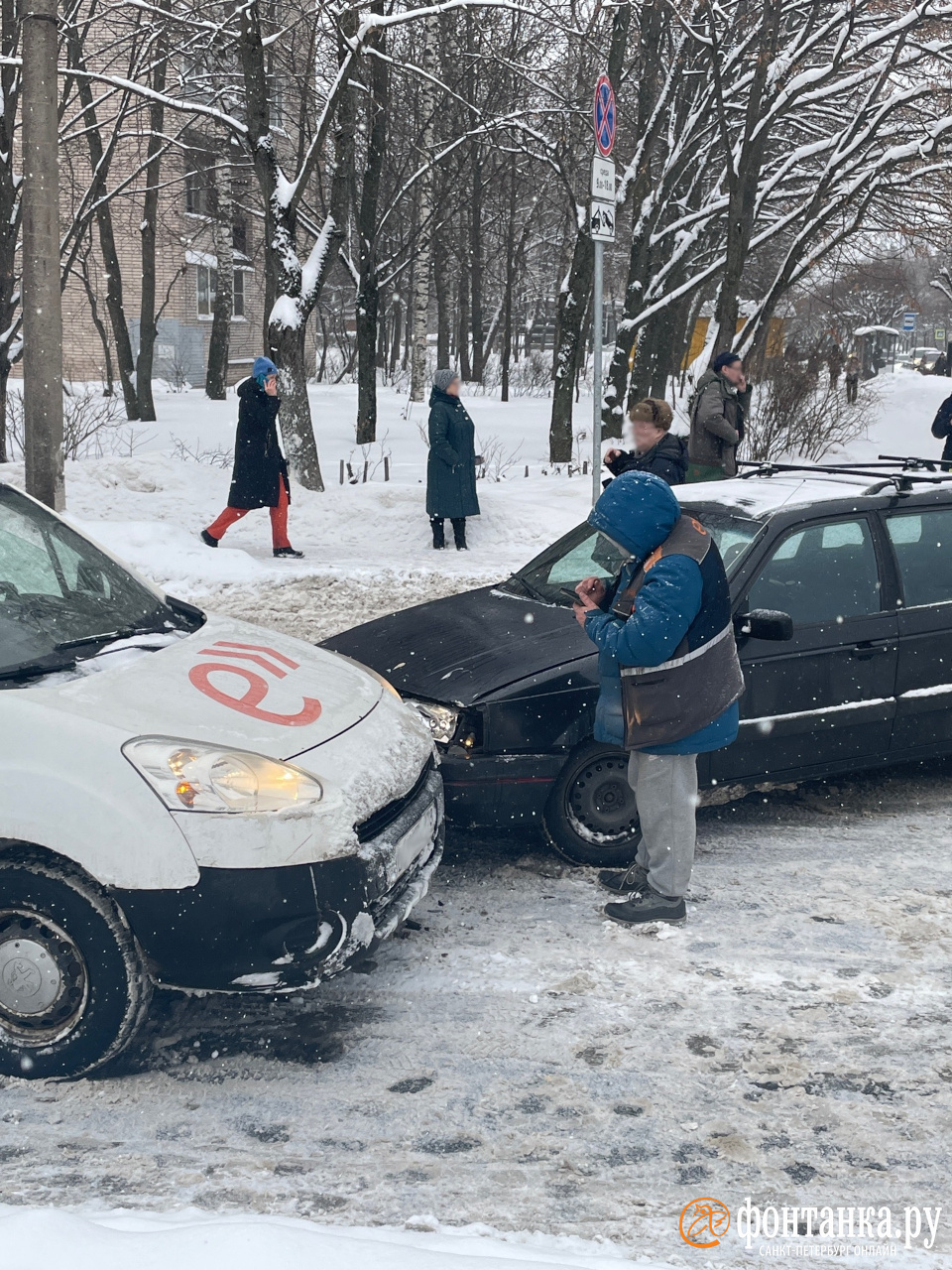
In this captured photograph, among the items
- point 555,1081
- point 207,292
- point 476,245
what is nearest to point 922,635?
point 555,1081

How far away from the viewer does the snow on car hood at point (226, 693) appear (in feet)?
11.1

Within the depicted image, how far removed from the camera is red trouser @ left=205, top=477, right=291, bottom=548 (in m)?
10.9

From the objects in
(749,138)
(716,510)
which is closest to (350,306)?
(749,138)

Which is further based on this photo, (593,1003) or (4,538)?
(4,538)

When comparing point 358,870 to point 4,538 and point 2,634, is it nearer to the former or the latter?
point 2,634

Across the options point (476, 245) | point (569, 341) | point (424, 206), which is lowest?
point (569, 341)

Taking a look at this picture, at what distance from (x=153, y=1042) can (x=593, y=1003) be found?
134 centimetres

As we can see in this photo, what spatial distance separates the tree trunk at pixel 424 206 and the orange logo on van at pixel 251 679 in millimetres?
11010

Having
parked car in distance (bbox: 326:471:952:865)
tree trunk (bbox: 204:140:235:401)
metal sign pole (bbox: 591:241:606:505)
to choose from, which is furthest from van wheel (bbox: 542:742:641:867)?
tree trunk (bbox: 204:140:235:401)

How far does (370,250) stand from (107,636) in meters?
15.0

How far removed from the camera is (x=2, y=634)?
12.0ft

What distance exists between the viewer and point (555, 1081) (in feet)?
11.3

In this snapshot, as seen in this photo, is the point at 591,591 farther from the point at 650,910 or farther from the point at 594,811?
the point at 650,910

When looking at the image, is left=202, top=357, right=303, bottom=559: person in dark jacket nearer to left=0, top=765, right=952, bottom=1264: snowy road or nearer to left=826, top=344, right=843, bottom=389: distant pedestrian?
left=0, top=765, right=952, bottom=1264: snowy road
